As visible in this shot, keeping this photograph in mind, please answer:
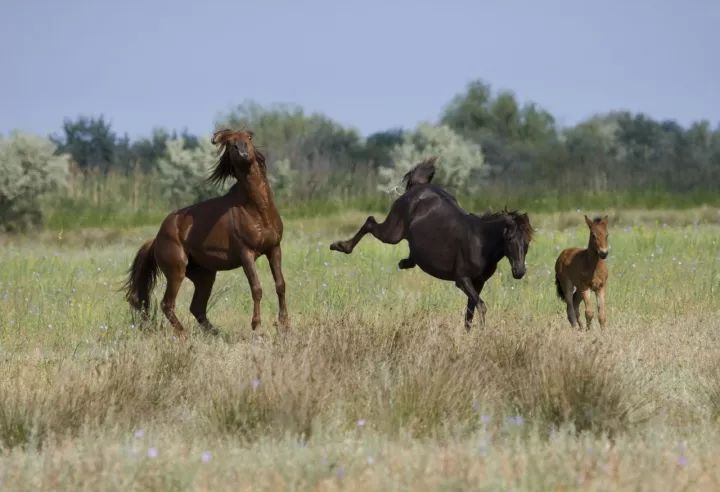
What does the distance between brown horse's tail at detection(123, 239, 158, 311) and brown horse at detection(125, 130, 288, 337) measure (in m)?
0.50

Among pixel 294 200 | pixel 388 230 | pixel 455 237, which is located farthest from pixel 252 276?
pixel 294 200

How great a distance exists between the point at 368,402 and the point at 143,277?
437 cm

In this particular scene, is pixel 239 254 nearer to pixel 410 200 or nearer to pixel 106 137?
pixel 410 200

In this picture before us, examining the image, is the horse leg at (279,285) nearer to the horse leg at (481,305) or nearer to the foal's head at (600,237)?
the horse leg at (481,305)

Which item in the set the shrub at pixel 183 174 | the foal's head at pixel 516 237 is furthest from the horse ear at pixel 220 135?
the shrub at pixel 183 174

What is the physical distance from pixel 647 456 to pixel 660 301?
6732mm

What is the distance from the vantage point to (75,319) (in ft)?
36.3

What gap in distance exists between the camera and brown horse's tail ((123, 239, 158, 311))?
1019 cm

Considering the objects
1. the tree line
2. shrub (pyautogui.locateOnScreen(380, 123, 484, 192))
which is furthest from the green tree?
shrub (pyautogui.locateOnScreen(380, 123, 484, 192))

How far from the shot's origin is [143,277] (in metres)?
10.2

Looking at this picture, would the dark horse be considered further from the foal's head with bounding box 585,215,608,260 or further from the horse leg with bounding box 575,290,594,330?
the horse leg with bounding box 575,290,594,330

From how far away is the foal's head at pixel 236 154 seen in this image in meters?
8.79

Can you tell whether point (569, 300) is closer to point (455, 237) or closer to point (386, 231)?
point (455, 237)

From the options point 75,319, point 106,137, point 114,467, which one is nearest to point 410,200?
point 75,319
